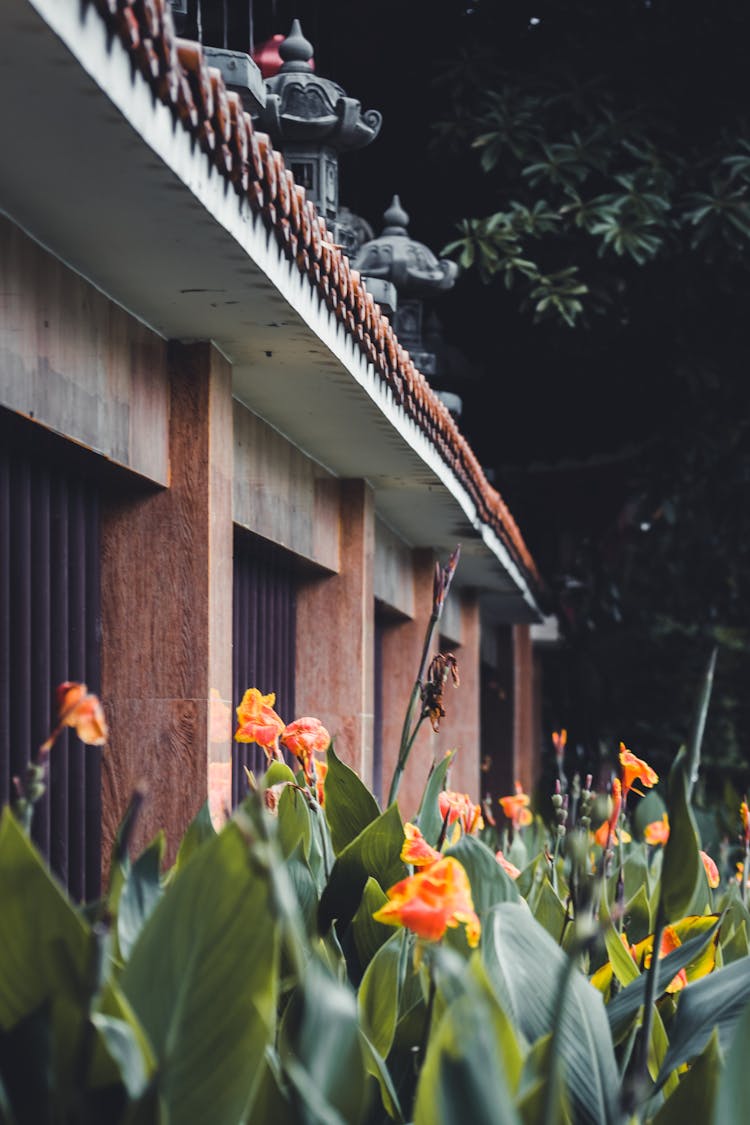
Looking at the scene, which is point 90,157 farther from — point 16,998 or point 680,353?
point 680,353

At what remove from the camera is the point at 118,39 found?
223 centimetres

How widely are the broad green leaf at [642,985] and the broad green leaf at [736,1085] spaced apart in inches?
23.6

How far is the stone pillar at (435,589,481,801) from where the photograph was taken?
9.59 meters

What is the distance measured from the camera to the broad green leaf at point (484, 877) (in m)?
2.28

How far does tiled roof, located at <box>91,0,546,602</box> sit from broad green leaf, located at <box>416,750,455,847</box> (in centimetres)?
116

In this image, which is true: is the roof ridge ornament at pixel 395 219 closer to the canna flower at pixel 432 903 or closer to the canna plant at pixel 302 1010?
the canna plant at pixel 302 1010

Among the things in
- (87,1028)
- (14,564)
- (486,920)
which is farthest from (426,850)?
(14,564)

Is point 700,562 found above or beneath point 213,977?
above

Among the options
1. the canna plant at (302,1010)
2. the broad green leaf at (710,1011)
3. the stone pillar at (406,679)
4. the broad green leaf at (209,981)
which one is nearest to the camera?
the canna plant at (302,1010)

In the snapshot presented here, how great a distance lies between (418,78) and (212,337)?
6133 millimetres

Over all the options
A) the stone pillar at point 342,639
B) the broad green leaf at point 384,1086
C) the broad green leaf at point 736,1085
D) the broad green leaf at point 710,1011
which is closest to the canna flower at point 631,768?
the broad green leaf at point 710,1011

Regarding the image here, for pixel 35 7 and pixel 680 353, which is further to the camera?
pixel 680 353

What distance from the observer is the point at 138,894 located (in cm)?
185

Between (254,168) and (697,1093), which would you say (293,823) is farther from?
(254,168)
